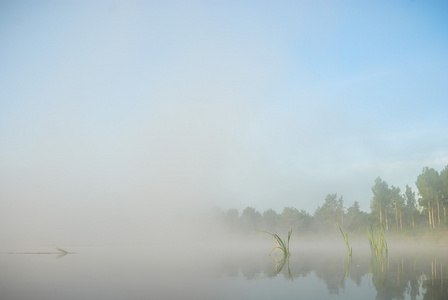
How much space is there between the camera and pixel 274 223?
123m

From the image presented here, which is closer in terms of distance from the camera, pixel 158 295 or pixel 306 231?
pixel 158 295

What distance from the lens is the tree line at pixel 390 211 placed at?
68.5m

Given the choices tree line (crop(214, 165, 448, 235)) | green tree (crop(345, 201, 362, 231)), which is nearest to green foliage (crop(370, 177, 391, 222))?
tree line (crop(214, 165, 448, 235))

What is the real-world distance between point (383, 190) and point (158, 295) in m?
72.2

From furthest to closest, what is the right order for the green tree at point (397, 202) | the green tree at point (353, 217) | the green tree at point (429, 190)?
1. the green tree at point (353, 217)
2. the green tree at point (397, 202)
3. the green tree at point (429, 190)

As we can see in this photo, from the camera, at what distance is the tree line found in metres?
68.5

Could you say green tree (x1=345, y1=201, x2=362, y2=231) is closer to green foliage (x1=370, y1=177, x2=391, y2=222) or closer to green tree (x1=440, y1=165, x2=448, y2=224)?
green foliage (x1=370, y1=177, x2=391, y2=222)

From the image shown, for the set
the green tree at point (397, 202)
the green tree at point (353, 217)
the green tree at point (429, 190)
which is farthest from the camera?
the green tree at point (353, 217)

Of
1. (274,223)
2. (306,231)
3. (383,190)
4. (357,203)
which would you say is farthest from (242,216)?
(383,190)

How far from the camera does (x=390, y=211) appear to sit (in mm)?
72812

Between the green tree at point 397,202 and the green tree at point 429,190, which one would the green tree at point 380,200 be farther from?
the green tree at point 429,190

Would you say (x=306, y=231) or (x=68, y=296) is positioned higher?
(x=68, y=296)

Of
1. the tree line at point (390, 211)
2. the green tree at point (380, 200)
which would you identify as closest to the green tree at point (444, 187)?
the tree line at point (390, 211)

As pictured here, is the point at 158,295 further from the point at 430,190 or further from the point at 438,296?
the point at 430,190
